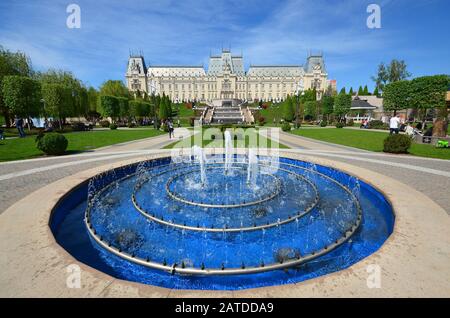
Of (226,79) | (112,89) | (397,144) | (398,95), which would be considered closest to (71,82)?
(112,89)

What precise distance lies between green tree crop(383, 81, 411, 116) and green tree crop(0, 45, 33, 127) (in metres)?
61.2

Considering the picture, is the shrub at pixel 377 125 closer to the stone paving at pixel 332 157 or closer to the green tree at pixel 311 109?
the green tree at pixel 311 109

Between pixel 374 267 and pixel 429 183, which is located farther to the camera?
pixel 429 183

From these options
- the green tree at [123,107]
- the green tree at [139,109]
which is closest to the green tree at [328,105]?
the green tree at [139,109]

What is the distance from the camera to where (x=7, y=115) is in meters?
35.1

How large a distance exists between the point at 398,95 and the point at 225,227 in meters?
46.0

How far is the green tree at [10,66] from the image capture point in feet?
110

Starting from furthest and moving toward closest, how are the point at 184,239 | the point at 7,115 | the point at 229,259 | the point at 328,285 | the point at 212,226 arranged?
the point at 7,115, the point at 212,226, the point at 184,239, the point at 229,259, the point at 328,285

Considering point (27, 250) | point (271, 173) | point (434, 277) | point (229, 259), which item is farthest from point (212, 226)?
point (271, 173)

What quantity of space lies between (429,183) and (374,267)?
7.68 m

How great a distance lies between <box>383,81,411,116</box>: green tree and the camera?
3750 centimetres

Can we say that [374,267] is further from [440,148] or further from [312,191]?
[440,148]

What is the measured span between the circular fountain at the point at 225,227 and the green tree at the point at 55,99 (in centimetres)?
3408

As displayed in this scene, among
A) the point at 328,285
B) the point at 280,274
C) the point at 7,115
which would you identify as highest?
the point at 7,115
